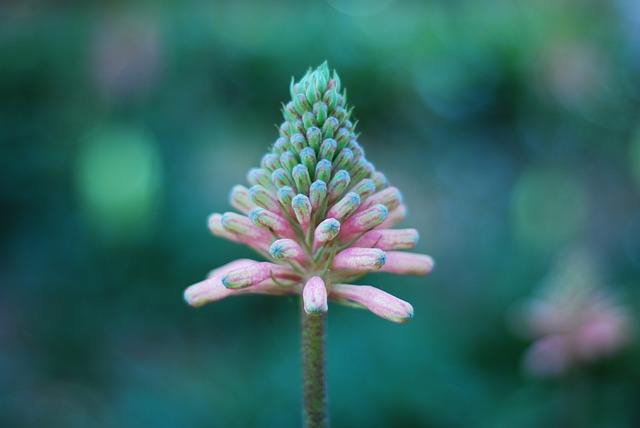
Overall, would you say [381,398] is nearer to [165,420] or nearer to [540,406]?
[540,406]

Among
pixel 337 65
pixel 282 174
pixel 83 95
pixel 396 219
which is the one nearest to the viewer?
pixel 282 174

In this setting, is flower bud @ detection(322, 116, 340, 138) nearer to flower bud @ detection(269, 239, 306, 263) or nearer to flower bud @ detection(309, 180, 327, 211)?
flower bud @ detection(309, 180, 327, 211)

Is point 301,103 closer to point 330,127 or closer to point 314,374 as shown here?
point 330,127

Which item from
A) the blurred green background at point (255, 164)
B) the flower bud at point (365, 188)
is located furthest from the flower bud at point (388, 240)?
the blurred green background at point (255, 164)

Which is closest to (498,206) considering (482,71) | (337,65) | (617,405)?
(482,71)

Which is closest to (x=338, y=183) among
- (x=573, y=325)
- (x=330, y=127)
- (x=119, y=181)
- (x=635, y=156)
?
(x=330, y=127)

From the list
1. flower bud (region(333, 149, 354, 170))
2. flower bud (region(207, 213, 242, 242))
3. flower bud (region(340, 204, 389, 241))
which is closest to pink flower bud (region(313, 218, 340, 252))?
flower bud (region(340, 204, 389, 241))
